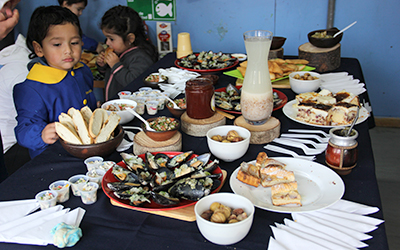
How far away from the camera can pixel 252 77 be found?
1.42m

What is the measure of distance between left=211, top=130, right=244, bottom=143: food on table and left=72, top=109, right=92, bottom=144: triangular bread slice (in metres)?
0.52

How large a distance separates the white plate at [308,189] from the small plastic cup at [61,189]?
0.56 meters

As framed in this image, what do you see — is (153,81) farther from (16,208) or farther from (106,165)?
(16,208)

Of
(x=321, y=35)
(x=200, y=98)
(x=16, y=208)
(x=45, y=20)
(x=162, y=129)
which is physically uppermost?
(x=45, y=20)

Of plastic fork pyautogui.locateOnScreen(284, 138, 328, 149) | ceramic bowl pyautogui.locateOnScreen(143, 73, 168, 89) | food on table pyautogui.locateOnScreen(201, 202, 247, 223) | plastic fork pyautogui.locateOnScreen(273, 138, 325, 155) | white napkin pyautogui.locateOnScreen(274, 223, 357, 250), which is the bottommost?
white napkin pyautogui.locateOnScreen(274, 223, 357, 250)

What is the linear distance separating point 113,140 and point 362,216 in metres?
0.95

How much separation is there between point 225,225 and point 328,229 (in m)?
0.31

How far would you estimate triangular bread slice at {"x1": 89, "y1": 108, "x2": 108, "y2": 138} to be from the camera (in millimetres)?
1326

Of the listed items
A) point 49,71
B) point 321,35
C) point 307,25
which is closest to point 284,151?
point 49,71

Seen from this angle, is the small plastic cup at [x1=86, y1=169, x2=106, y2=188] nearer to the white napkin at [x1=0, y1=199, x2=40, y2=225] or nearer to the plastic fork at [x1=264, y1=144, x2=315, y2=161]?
the white napkin at [x1=0, y1=199, x2=40, y2=225]

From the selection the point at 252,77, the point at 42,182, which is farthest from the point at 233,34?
the point at 42,182

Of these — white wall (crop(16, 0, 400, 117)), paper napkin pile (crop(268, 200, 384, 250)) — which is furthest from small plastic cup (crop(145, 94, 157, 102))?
white wall (crop(16, 0, 400, 117))

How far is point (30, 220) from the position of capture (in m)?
0.98

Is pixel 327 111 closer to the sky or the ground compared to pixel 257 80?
closer to the ground
